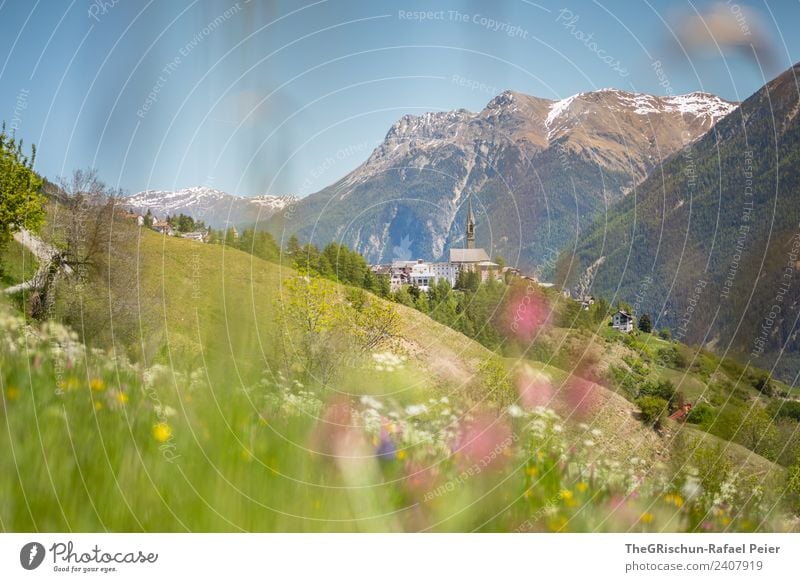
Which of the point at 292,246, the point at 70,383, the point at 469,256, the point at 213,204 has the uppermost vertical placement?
the point at 469,256

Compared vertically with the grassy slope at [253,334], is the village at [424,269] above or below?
above

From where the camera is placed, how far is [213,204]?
18.7ft

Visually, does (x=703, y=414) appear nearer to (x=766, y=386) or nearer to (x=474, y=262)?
(x=766, y=386)

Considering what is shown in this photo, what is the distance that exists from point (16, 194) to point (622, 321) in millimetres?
10267

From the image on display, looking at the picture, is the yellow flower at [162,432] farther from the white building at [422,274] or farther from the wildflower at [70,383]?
the white building at [422,274]

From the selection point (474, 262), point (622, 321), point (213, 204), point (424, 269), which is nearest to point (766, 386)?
point (622, 321)

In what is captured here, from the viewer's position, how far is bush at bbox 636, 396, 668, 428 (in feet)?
26.2

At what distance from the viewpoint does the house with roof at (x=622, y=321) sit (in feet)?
37.4

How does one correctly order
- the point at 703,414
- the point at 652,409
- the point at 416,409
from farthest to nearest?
the point at 703,414 < the point at 652,409 < the point at 416,409

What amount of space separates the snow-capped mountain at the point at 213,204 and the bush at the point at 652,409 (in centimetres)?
547

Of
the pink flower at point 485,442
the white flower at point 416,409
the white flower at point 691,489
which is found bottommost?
the white flower at point 691,489

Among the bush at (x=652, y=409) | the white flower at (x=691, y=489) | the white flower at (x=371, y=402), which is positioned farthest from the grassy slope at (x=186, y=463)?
the bush at (x=652, y=409)

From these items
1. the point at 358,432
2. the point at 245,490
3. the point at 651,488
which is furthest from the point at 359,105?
the point at 651,488
